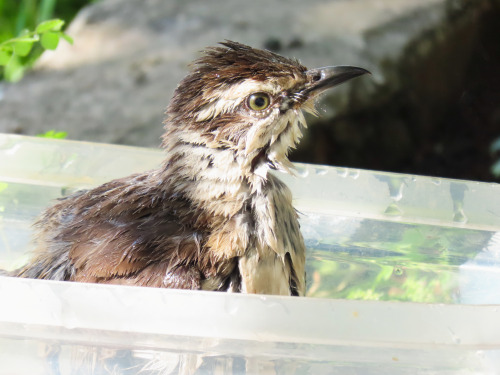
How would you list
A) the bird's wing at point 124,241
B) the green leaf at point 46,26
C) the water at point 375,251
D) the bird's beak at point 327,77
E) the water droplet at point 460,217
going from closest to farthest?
the bird's wing at point 124,241
the bird's beak at point 327,77
the green leaf at point 46,26
the water at point 375,251
the water droplet at point 460,217

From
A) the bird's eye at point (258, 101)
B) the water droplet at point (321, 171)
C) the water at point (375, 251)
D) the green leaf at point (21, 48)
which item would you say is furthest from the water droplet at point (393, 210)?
the green leaf at point (21, 48)

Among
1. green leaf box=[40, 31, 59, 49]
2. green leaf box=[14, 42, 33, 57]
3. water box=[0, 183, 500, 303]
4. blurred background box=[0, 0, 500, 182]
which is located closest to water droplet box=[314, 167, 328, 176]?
water box=[0, 183, 500, 303]

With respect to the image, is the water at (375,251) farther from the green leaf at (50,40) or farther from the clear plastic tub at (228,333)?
the clear plastic tub at (228,333)

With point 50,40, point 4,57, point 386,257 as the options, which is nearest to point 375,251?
point 386,257

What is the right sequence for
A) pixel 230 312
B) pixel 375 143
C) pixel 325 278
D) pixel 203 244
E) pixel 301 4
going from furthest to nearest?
pixel 301 4
pixel 375 143
pixel 325 278
pixel 203 244
pixel 230 312

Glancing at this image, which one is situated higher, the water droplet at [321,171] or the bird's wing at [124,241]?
the water droplet at [321,171]

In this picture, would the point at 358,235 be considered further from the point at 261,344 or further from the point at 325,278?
the point at 261,344

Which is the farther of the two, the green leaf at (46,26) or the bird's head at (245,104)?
the green leaf at (46,26)

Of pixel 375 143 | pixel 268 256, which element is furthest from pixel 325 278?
pixel 375 143
